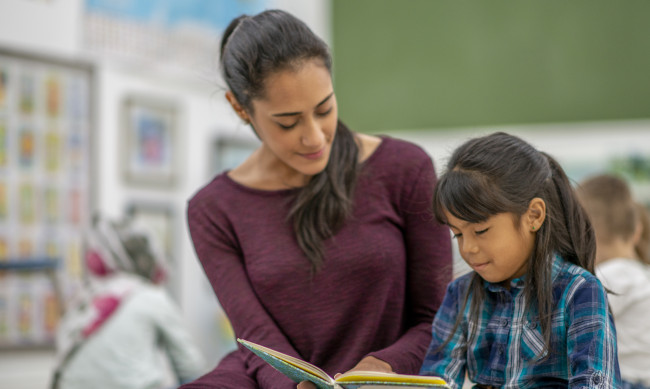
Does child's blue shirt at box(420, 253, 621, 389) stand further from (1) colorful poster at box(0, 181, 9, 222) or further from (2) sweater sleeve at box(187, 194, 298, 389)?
(1) colorful poster at box(0, 181, 9, 222)

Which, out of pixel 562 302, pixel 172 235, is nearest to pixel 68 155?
pixel 172 235

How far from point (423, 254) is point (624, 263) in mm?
897

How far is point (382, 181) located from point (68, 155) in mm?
2329

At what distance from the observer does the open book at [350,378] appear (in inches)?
42.0

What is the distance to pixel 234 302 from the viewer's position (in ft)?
5.19

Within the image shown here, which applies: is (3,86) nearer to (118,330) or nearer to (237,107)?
(118,330)

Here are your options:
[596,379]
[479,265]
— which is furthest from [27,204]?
[596,379]

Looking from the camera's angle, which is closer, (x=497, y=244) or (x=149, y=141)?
(x=497, y=244)

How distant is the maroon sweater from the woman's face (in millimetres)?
125

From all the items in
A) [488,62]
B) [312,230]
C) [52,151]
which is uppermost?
[488,62]

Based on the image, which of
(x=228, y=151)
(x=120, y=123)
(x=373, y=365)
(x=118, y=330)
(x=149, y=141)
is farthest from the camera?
(x=228, y=151)

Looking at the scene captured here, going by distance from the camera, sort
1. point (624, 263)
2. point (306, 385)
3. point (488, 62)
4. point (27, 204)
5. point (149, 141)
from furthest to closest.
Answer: point (488, 62) → point (149, 141) → point (27, 204) → point (624, 263) → point (306, 385)

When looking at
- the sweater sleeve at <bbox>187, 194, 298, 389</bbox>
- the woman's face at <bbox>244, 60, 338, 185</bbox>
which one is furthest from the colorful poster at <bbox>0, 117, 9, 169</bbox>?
the woman's face at <bbox>244, 60, 338, 185</bbox>

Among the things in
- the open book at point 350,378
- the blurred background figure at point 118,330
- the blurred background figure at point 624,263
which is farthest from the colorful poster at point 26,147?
the open book at point 350,378
